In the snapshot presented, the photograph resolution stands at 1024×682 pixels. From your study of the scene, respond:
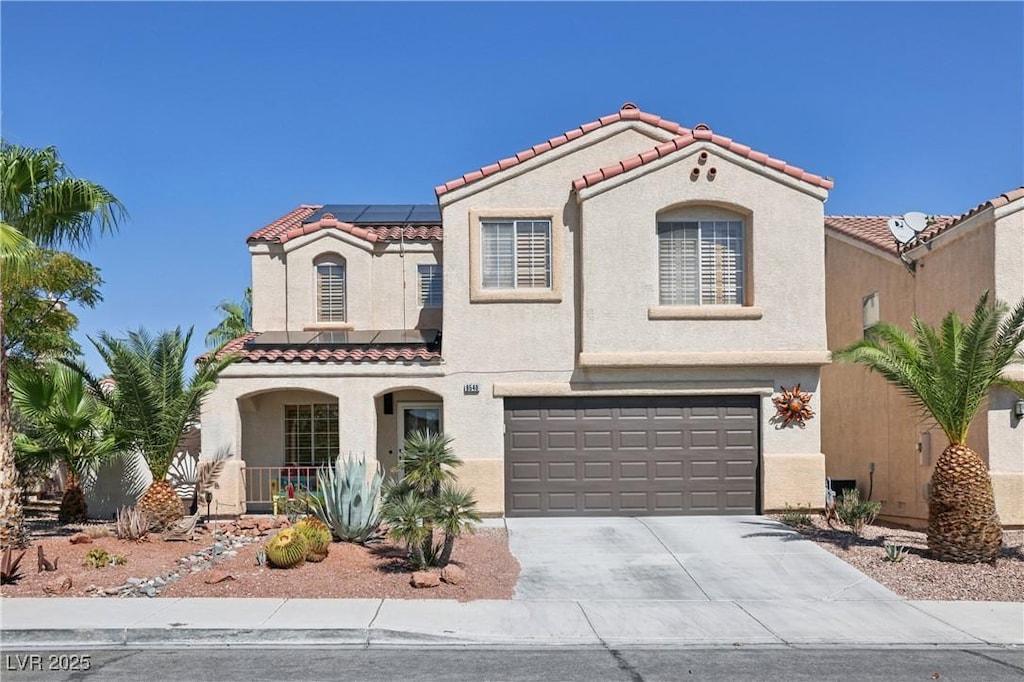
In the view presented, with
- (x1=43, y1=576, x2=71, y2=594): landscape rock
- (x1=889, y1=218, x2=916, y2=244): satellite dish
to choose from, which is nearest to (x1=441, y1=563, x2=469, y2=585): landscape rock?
(x1=43, y1=576, x2=71, y2=594): landscape rock

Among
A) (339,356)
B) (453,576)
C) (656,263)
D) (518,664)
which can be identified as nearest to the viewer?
(518,664)

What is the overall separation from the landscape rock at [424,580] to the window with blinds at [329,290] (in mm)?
9361

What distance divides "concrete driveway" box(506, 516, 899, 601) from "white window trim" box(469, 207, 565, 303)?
162 inches

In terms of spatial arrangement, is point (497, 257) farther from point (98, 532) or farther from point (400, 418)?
point (98, 532)

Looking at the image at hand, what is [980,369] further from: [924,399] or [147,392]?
[147,392]

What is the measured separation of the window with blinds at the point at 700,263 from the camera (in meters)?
17.4

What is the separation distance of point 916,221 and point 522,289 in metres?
8.31

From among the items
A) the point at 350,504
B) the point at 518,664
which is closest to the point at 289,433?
the point at 350,504

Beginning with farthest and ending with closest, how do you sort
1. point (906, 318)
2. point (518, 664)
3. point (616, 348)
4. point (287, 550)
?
point (906, 318)
point (616, 348)
point (287, 550)
point (518, 664)

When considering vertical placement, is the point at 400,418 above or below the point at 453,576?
above

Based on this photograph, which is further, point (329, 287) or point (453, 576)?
point (329, 287)

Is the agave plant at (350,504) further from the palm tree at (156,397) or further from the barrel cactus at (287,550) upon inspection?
the palm tree at (156,397)

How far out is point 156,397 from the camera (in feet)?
51.9

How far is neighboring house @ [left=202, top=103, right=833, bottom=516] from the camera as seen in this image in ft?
56.1
